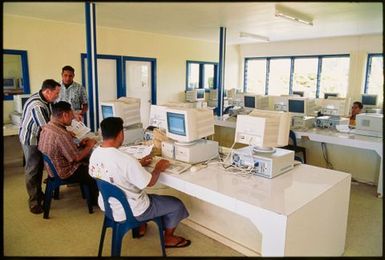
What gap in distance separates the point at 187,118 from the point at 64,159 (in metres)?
1.34

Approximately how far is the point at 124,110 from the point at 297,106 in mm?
2845

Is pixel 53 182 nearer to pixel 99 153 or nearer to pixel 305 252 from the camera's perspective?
pixel 99 153

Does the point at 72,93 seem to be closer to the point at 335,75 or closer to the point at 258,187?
the point at 258,187

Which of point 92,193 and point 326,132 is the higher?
point 326,132

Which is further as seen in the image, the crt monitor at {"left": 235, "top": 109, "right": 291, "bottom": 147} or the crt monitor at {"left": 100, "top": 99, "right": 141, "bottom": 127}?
the crt monitor at {"left": 100, "top": 99, "right": 141, "bottom": 127}

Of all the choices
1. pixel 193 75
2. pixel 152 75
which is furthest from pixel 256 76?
pixel 152 75

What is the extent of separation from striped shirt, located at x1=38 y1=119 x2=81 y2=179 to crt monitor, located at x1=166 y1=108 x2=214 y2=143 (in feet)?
3.10

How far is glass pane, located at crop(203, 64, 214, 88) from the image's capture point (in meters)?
9.00

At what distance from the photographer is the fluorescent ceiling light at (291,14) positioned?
4.39 m

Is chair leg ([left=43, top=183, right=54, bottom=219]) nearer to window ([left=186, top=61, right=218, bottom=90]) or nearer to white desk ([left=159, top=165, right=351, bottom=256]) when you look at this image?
white desk ([left=159, top=165, right=351, bottom=256])

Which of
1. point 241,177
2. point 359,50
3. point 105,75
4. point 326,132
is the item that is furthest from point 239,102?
point 241,177

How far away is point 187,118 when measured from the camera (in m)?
2.50

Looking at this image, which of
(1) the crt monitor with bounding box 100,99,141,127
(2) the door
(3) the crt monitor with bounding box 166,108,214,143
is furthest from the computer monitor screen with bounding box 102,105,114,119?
(2) the door

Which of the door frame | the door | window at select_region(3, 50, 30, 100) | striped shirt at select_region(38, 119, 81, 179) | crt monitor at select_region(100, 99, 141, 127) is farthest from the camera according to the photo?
the door
